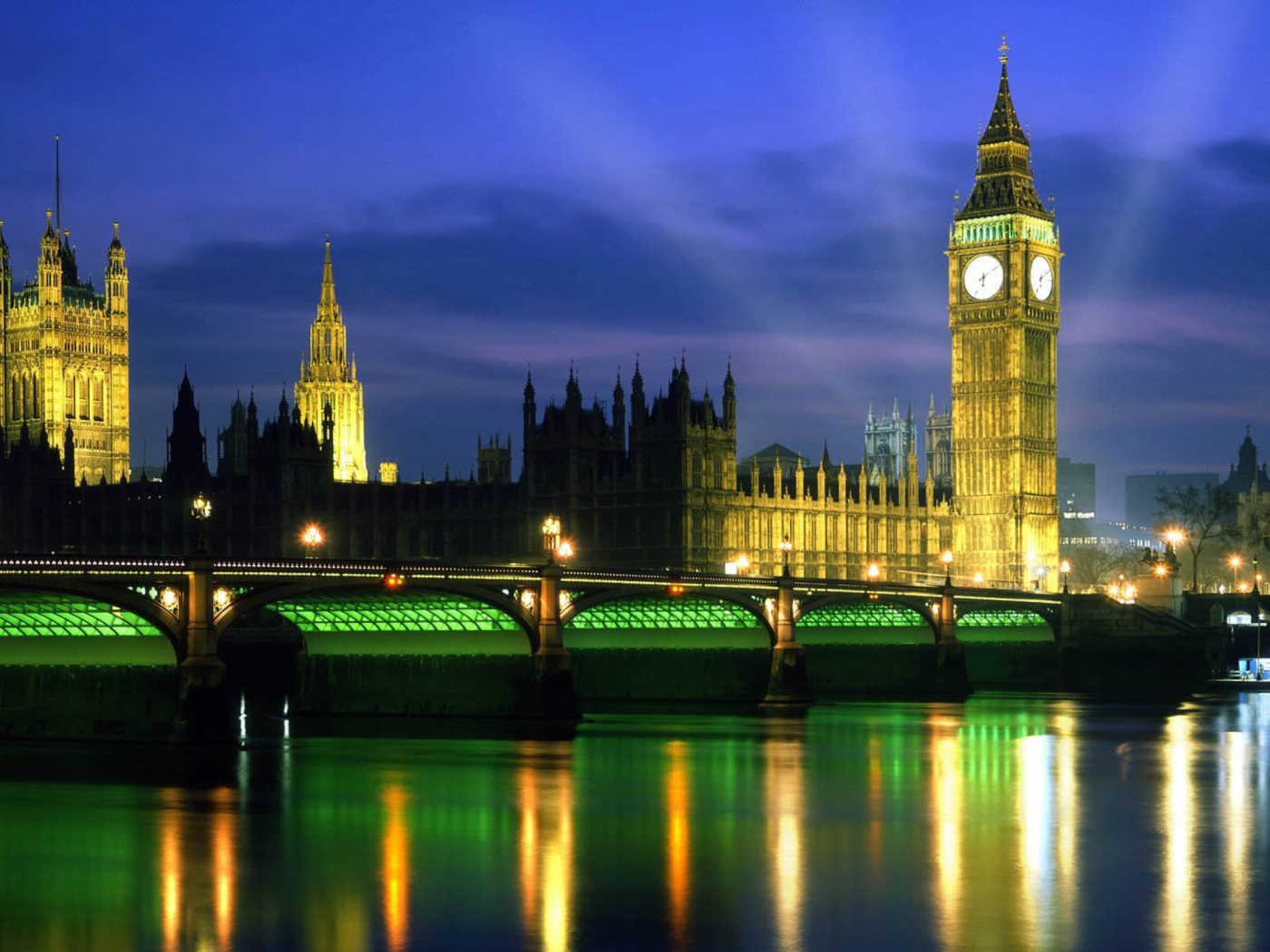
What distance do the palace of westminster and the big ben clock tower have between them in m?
0.14

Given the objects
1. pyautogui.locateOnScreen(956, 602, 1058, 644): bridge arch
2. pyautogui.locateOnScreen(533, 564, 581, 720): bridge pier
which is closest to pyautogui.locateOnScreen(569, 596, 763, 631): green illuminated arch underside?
pyautogui.locateOnScreen(533, 564, 581, 720): bridge pier

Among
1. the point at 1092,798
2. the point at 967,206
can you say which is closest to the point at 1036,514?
the point at 967,206

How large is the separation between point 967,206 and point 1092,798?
104454 mm

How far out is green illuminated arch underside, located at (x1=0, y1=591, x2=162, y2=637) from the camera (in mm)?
73438

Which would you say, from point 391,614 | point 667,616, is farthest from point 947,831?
point 667,616

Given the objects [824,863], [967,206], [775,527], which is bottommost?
[824,863]

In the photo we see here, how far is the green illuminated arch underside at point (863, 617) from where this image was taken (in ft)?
385

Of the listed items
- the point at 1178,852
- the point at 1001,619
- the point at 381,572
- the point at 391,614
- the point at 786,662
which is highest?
the point at 381,572

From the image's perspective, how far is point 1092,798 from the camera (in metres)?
58.8

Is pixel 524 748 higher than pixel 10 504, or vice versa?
pixel 10 504

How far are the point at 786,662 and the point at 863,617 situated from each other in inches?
700

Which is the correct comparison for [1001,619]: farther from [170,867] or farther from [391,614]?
[170,867]

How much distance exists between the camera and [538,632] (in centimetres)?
8769

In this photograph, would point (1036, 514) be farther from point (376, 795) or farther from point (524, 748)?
point (376, 795)
